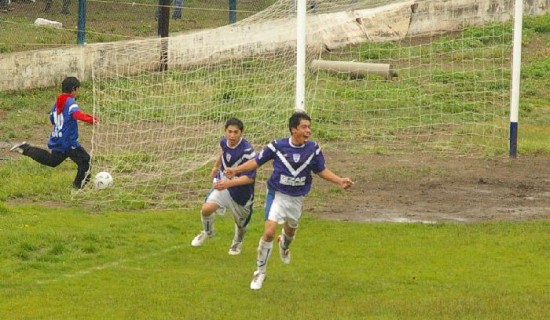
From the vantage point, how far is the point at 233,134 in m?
13.5

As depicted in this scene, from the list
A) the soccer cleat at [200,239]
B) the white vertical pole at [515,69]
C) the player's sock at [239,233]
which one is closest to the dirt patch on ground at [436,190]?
the white vertical pole at [515,69]

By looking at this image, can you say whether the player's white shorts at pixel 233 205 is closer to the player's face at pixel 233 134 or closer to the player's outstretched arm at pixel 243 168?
the player's face at pixel 233 134

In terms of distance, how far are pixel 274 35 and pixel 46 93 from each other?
5.90 m

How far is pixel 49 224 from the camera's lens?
49.3ft

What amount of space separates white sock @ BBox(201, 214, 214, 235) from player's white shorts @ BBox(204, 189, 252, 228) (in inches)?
9.2

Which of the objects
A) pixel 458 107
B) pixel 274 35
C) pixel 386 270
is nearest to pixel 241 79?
pixel 274 35

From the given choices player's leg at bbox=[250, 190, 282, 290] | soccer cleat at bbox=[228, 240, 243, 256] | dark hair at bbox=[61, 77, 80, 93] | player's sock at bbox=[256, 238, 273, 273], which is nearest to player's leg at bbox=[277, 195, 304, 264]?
player's leg at bbox=[250, 190, 282, 290]

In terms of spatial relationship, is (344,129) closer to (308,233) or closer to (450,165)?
(450,165)

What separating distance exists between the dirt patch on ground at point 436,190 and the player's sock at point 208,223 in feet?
7.59

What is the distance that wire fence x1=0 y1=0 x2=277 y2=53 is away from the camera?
25.9 m

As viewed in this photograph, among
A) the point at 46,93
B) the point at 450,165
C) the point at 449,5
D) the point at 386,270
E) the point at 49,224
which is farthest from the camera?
the point at 449,5

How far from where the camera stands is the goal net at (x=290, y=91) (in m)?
18.6

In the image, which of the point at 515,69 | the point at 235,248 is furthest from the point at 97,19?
the point at 235,248

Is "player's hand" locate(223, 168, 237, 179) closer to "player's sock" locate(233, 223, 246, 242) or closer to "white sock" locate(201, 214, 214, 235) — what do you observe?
"player's sock" locate(233, 223, 246, 242)
